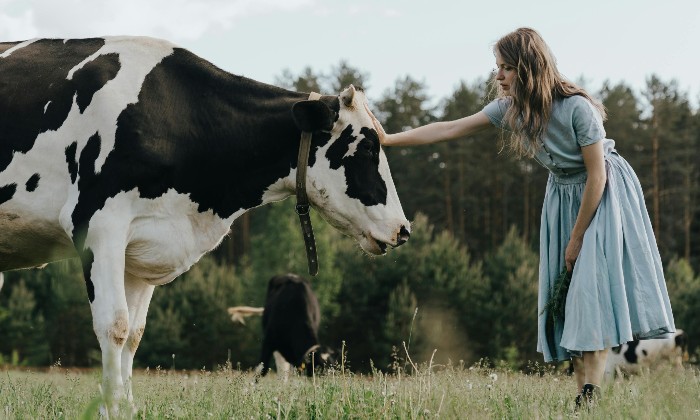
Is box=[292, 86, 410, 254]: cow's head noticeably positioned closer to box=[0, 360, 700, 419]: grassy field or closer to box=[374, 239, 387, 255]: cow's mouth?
box=[374, 239, 387, 255]: cow's mouth

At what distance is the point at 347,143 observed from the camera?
6664 mm

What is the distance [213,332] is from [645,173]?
87.7 feet

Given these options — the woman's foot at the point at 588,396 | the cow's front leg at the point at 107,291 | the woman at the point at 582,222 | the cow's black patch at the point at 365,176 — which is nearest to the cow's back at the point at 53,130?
the cow's front leg at the point at 107,291

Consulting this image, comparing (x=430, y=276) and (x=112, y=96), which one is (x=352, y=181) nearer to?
(x=112, y=96)

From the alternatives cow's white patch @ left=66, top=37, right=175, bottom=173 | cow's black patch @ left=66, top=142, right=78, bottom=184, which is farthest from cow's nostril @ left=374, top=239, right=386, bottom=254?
cow's black patch @ left=66, top=142, right=78, bottom=184

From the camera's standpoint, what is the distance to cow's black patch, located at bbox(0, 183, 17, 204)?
630 centimetres

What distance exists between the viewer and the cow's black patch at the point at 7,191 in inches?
248

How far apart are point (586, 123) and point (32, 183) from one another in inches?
153

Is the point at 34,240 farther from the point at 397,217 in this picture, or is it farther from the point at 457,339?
the point at 457,339

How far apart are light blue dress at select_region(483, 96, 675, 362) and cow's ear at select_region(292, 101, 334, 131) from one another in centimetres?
157

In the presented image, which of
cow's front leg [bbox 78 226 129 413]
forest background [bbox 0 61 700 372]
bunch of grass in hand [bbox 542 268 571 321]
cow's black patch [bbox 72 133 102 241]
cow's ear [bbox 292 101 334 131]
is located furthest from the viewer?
forest background [bbox 0 61 700 372]

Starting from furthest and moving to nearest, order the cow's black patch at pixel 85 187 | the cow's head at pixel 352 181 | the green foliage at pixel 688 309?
the green foliage at pixel 688 309
the cow's head at pixel 352 181
the cow's black patch at pixel 85 187

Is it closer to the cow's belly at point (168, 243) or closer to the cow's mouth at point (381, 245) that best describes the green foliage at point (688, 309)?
the cow's mouth at point (381, 245)

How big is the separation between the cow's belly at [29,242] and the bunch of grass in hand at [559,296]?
11.5 feet
